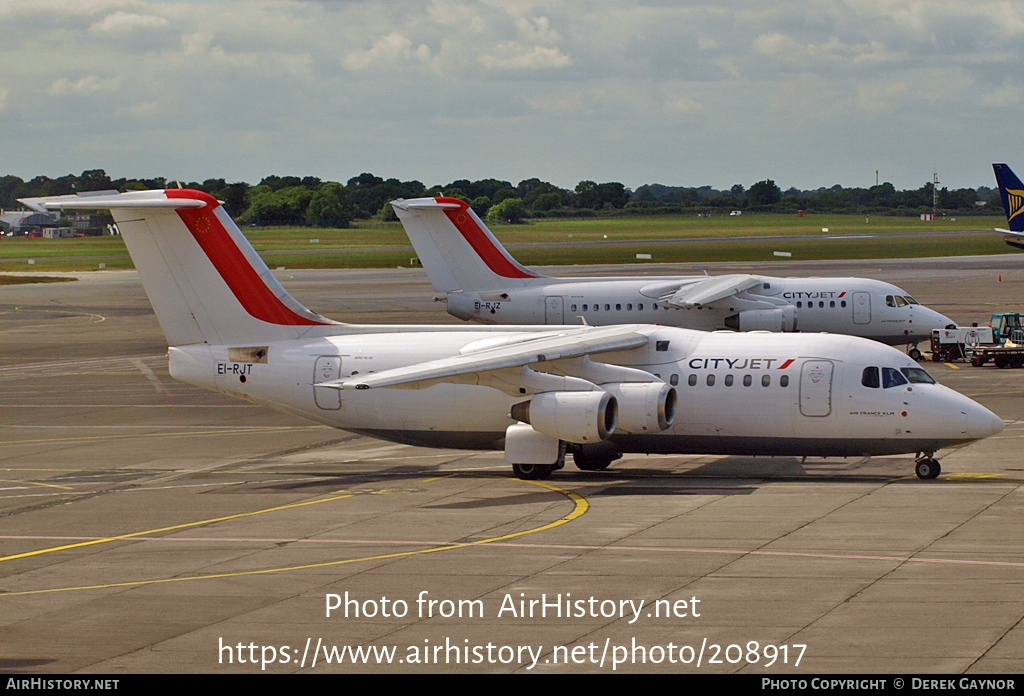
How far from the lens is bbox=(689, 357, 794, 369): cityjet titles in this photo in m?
31.5

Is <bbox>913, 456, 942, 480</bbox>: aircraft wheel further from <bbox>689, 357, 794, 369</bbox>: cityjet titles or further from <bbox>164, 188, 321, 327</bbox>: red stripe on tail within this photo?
<bbox>164, 188, 321, 327</bbox>: red stripe on tail

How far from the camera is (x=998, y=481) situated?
97.9ft

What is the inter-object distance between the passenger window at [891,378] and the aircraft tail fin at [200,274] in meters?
15.3

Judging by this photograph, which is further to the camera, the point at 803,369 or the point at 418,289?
the point at 418,289

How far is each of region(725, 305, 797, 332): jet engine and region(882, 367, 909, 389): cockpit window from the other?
25475mm

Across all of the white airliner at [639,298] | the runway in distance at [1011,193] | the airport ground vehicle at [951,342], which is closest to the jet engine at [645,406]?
the white airliner at [639,298]

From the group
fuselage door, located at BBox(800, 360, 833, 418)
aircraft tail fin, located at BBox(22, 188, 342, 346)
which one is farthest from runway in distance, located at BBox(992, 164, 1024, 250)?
aircraft tail fin, located at BBox(22, 188, 342, 346)

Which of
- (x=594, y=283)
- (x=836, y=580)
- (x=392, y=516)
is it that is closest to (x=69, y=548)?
(x=392, y=516)

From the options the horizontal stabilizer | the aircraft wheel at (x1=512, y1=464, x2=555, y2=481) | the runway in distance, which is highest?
the runway in distance

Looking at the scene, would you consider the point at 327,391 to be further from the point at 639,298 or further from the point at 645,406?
the point at 639,298

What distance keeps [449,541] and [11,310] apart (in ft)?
246

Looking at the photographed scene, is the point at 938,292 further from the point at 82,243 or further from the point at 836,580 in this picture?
the point at 82,243

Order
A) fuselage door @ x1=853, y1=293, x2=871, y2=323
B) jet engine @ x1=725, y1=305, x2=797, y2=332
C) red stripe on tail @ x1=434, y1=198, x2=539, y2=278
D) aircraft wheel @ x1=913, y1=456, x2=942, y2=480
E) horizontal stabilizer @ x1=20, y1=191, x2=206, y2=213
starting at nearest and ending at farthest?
aircraft wheel @ x1=913, y1=456, x2=942, y2=480, horizontal stabilizer @ x1=20, y1=191, x2=206, y2=213, jet engine @ x1=725, y1=305, x2=797, y2=332, red stripe on tail @ x1=434, y1=198, x2=539, y2=278, fuselage door @ x1=853, y1=293, x2=871, y2=323

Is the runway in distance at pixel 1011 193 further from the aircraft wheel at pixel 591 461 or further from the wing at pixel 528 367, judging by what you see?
the aircraft wheel at pixel 591 461
